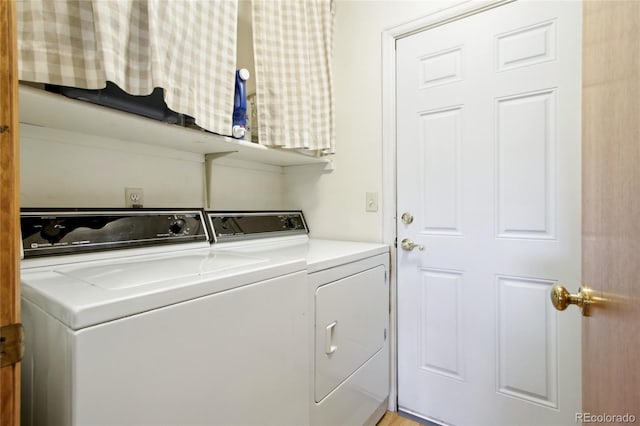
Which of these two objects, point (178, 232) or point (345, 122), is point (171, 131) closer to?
point (178, 232)

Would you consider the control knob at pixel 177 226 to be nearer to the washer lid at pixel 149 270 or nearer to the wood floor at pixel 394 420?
the washer lid at pixel 149 270

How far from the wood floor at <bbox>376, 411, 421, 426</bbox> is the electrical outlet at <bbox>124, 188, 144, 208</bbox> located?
5.73ft

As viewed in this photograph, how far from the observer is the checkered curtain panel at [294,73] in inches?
60.4

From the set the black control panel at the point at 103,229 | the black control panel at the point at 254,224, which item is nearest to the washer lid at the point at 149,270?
the black control panel at the point at 103,229

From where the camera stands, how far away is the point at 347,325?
1.39m

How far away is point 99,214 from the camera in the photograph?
114 centimetres

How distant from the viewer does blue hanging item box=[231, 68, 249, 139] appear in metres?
1.42

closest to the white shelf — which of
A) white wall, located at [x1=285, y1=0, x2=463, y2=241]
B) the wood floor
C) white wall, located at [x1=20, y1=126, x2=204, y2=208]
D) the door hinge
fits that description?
white wall, located at [x1=20, y1=126, x2=204, y2=208]

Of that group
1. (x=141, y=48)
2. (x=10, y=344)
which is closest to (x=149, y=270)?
(x=10, y=344)

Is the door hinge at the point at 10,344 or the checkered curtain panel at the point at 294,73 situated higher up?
the checkered curtain panel at the point at 294,73

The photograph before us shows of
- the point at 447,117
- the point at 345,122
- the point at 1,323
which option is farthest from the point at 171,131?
the point at 447,117

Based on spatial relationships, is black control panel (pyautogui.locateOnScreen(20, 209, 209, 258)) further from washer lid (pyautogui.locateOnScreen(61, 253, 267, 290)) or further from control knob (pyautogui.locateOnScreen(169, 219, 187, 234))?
washer lid (pyautogui.locateOnScreen(61, 253, 267, 290))

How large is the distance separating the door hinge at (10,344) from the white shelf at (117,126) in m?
0.68

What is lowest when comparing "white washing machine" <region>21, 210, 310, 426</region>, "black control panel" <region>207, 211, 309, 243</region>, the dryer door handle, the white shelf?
the dryer door handle
